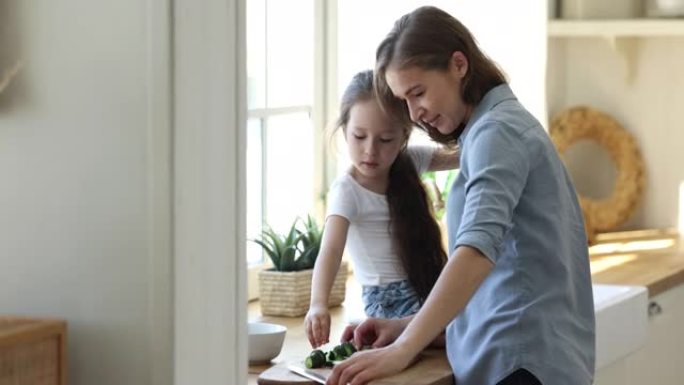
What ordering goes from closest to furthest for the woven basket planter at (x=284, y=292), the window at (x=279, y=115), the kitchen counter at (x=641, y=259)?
the woven basket planter at (x=284, y=292), the window at (x=279, y=115), the kitchen counter at (x=641, y=259)

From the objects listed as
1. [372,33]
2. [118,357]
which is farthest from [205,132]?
[372,33]

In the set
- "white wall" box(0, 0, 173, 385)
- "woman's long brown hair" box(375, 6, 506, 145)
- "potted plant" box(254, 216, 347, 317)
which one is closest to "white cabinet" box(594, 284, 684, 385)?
"potted plant" box(254, 216, 347, 317)

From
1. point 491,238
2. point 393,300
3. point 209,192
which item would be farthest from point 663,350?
point 209,192

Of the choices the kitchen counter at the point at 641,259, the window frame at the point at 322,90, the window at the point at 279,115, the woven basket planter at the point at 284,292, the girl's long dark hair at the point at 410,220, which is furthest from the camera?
the window frame at the point at 322,90

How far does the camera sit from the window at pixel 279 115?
3.06 meters

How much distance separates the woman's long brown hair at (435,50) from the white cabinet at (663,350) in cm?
115

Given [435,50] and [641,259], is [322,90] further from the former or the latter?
[435,50]

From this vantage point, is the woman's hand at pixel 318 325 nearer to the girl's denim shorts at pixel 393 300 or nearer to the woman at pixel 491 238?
the girl's denim shorts at pixel 393 300

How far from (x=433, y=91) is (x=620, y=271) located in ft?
4.59

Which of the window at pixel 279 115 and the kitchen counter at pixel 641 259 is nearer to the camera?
the window at pixel 279 115

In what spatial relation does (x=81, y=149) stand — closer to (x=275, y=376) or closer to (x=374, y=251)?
(x=275, y=376)

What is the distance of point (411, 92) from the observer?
204 cm

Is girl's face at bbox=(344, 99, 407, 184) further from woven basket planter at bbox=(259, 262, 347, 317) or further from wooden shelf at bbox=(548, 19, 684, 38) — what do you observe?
wooden shelf at bbox=(548, 19, 684, 38)

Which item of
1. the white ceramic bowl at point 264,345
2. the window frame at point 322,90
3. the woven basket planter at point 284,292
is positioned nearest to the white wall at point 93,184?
the white ceramic bowl at point 264,345
